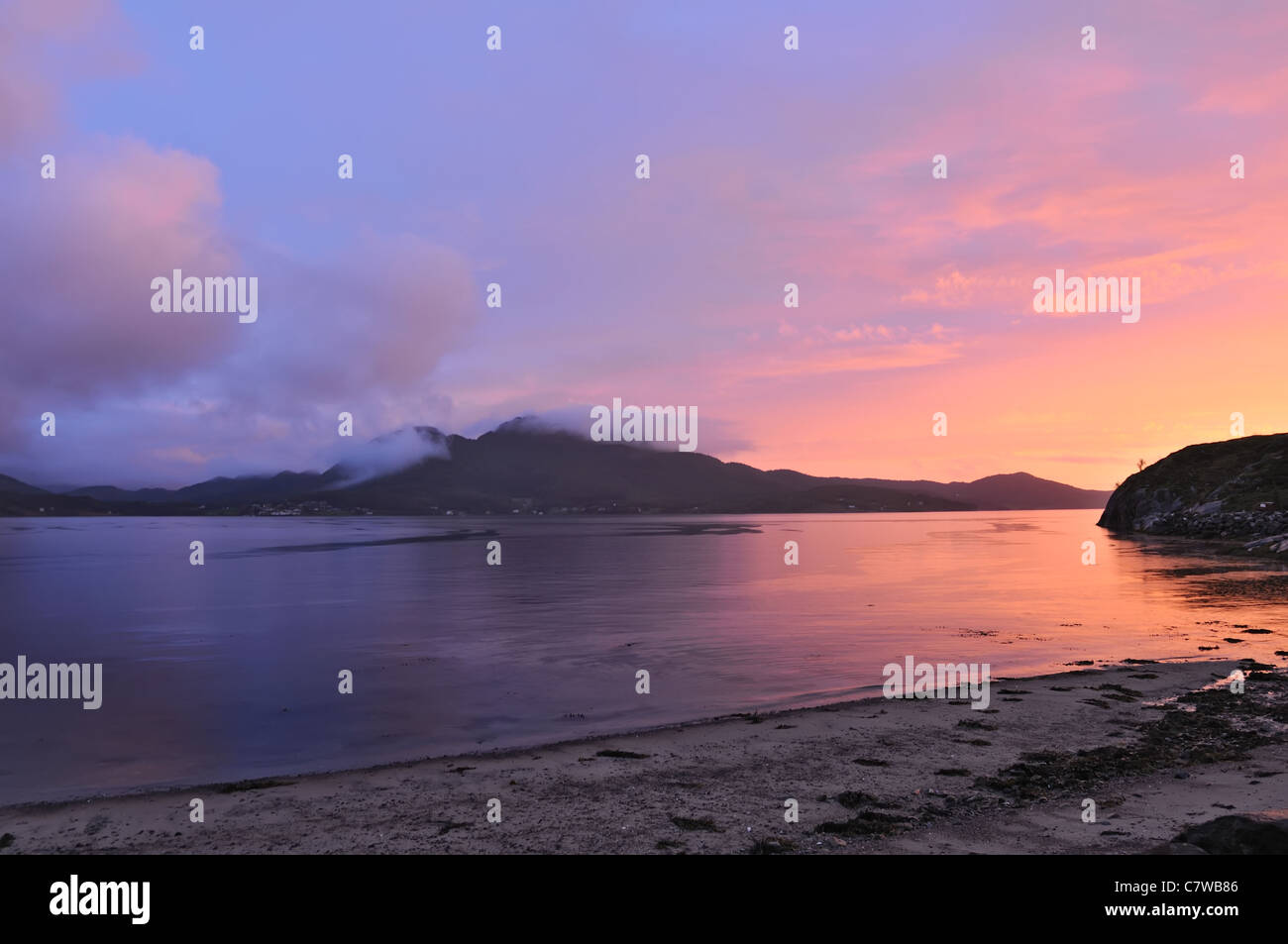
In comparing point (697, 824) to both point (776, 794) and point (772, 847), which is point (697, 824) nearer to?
point (772, 847)

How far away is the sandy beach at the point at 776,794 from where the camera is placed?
11.6m

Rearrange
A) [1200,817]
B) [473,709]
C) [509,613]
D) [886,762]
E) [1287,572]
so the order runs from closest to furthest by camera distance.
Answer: [1200,817], [886,762], [473,709], [509,613], [1287,572]

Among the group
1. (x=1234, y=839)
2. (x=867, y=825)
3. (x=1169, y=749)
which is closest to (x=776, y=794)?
(x=867, y=825)

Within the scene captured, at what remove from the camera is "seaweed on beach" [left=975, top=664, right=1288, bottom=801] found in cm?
1413

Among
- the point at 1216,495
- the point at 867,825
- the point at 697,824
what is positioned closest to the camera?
the point at 867,825

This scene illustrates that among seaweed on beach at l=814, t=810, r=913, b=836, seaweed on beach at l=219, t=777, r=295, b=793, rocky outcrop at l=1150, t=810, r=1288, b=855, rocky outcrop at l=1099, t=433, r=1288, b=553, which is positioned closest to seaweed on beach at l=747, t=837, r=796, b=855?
seaweed on beach at l=814, t=810, r=913, b=836

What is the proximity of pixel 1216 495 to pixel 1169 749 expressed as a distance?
127 m

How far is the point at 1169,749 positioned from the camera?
52.8 ft

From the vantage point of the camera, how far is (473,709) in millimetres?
22562

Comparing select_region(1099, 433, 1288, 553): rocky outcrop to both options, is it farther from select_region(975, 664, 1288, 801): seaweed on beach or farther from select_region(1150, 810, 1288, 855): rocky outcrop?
select_region(1150, 810, 1288, 855): rocky outcrop
